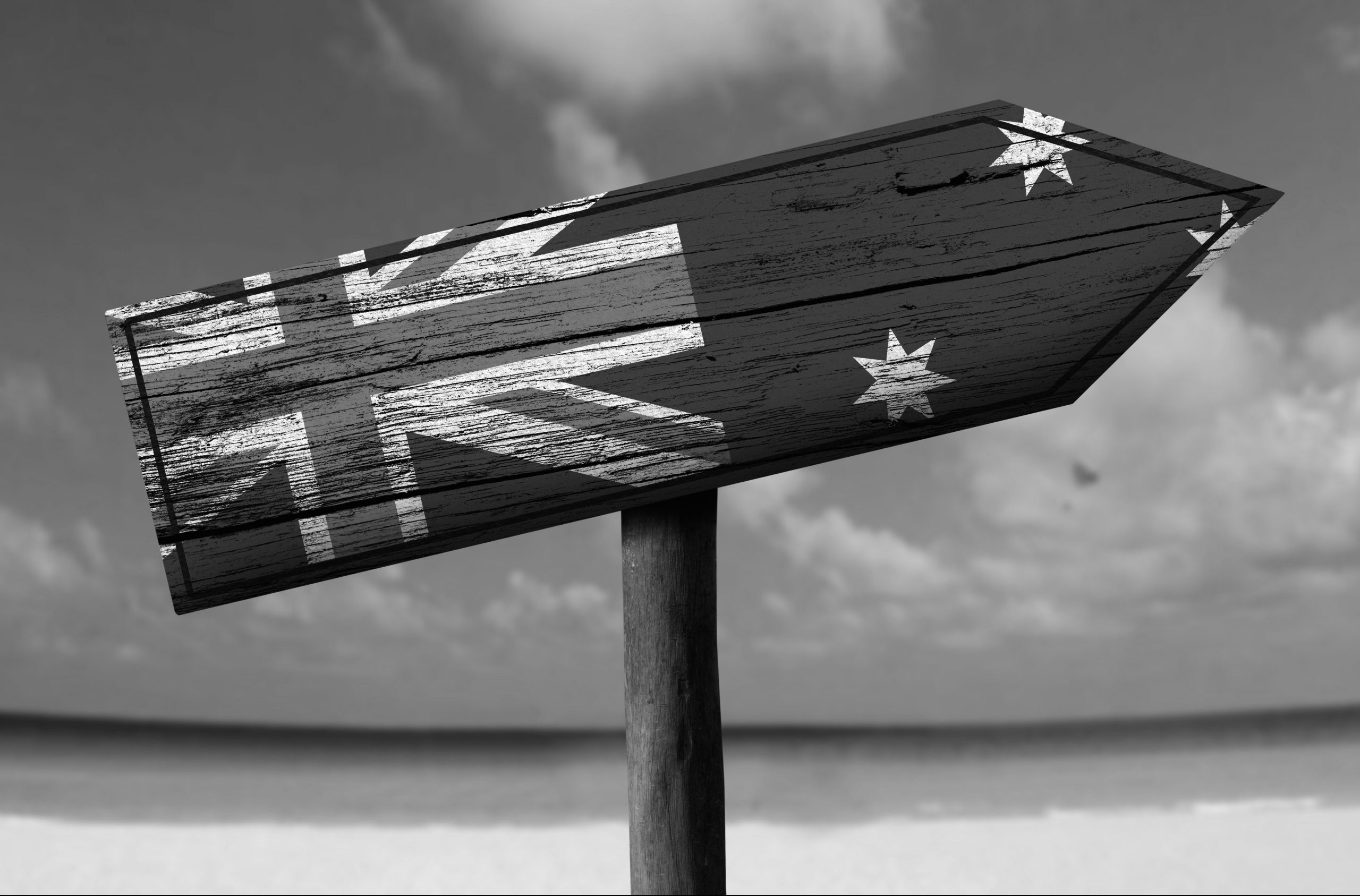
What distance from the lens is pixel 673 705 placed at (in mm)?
1512

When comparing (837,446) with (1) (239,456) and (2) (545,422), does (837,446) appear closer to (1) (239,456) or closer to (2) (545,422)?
(2) (545,422)

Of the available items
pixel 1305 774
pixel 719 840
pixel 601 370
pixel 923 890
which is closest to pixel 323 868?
pixel 923 890

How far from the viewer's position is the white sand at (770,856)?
179 inches

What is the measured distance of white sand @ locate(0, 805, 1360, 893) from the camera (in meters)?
4.56

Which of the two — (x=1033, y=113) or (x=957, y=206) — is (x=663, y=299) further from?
(x=1033, y=113)

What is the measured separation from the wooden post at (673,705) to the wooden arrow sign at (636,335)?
0.12 m

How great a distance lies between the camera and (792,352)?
144cm

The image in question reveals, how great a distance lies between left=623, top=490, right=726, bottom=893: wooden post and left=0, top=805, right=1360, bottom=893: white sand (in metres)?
3.40

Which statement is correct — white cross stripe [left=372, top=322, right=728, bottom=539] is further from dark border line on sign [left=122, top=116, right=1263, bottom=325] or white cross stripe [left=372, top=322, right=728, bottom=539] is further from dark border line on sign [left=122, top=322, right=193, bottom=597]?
dark border line on sign [left=122, top=322, right=193, bottom=597]

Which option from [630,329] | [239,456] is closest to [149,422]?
[239,456]

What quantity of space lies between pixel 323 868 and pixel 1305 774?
7.51 metres

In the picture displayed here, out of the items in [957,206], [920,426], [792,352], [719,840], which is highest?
[957,206]

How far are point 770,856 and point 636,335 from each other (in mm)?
4586

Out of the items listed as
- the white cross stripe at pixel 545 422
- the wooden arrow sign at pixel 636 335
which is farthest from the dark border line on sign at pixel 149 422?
the white cross stripe at pixel 545 422
